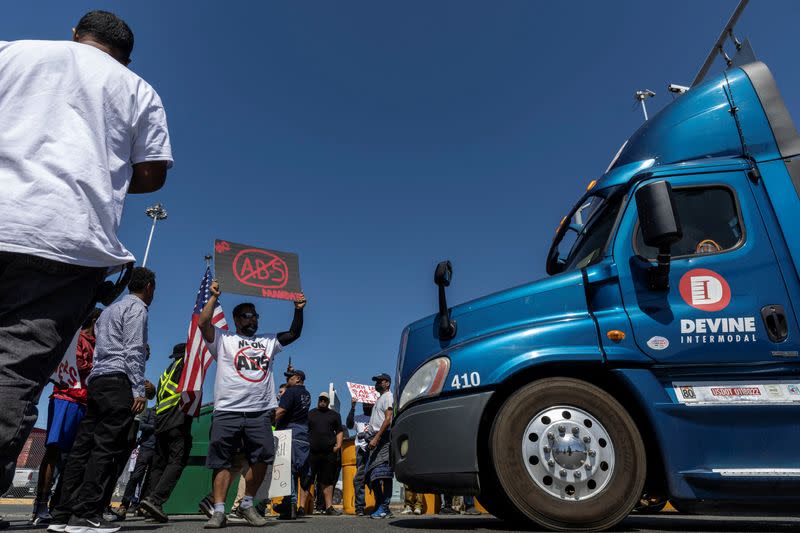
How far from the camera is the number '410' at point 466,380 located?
343cm

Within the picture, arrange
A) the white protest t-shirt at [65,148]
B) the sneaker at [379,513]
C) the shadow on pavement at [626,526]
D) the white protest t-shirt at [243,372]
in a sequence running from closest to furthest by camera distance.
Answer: the white protest t-shirt at [65,148] → the shadow on pavement at [626,526] → the white protest t-shirt at [243,372] → the sneaker at [379,513]

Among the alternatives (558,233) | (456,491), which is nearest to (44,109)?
(456,491)

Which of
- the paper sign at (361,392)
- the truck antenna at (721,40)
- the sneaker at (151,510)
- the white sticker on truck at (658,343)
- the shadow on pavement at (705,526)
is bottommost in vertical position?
the shadow on pavement at (705,526)

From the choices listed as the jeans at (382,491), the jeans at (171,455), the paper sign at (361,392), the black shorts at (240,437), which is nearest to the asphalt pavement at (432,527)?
the black shorts at (240,437)

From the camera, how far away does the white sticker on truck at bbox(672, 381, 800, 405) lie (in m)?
3.24

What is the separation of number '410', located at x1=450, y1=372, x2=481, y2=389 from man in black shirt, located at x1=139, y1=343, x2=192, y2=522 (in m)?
3.92

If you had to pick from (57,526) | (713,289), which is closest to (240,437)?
(57,526)

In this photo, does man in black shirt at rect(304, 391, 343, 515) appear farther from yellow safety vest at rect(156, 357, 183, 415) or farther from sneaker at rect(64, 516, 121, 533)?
sneaker at rect(64, 516, 121, 533)

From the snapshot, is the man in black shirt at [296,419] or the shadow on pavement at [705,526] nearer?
the shadow on pavement at [705,526]

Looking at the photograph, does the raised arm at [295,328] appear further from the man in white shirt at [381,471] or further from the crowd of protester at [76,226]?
the man in white shirt at [381,471]

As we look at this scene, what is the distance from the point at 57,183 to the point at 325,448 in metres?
7.90

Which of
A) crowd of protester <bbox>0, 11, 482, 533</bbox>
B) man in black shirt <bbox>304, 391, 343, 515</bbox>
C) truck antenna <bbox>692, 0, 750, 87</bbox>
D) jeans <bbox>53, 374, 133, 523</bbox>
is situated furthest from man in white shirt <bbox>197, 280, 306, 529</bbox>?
truck antenna <bbox>692, 0, 750, 87</bbox>

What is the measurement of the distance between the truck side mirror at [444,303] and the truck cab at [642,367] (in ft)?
0.04

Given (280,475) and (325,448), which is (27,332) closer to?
(280,475)
